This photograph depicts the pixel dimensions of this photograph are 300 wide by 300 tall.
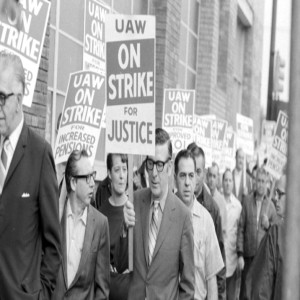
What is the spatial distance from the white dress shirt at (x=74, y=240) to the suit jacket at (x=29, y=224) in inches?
76.8

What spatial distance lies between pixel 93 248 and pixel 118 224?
1291 millimetres

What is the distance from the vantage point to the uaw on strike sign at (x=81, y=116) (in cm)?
1079

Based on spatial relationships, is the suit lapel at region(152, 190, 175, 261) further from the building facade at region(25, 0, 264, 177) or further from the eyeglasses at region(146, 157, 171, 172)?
the building facade at region(25, 0, 264, 177)

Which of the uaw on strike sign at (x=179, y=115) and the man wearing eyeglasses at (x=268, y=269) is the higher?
the uaw on strike sign at (x=179, y=115)

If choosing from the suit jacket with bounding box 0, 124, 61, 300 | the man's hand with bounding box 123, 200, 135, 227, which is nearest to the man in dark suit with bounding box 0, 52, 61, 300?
the suit jacket with bounding box 0, 124, 61, 300

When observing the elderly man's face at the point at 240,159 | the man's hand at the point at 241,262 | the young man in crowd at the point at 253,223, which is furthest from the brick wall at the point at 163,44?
the man's hand at the point at 241,262

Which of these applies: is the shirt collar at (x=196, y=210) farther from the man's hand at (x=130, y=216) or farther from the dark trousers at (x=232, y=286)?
the dark trousers at (x=232, y=286)

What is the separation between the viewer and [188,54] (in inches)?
921

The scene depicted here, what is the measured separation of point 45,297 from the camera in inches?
252

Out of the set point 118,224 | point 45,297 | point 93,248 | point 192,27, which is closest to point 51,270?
point 45,297

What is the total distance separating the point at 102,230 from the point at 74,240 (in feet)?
0.67

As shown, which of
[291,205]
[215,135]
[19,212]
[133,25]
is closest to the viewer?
[291,205]

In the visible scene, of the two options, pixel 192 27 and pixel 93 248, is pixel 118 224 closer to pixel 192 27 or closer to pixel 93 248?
pixel 93 248

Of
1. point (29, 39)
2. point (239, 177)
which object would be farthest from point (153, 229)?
point (239, 177)
